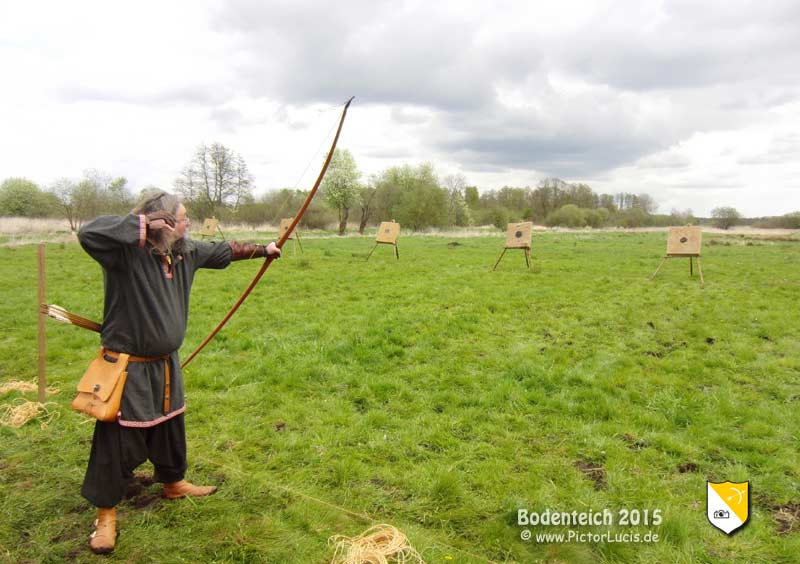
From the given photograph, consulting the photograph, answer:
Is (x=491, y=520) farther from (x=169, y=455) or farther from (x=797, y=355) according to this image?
(x=797, y=355)

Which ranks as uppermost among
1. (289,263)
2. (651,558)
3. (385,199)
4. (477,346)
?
(385,199)

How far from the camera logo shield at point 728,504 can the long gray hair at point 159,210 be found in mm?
3700

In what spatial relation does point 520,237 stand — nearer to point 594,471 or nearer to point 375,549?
point 594,471

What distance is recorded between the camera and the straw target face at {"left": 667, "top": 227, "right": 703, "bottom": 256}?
11.2 metres

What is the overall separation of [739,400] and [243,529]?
15.9ft

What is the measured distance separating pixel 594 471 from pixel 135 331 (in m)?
3.29

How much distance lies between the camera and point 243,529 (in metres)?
2.77

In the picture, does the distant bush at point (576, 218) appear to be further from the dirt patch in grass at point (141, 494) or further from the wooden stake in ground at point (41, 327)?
the dirt patch in grass at point (141, 494)

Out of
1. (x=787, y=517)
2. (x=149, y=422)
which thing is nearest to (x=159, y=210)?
(x=149, y=422)

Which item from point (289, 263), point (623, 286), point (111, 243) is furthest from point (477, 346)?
point (289, 263)

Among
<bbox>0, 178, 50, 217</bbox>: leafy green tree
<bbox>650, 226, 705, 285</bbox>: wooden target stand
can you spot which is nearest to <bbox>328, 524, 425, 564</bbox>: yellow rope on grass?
<bbox>650, 226, 705, 285</bbox>: wooden target stand

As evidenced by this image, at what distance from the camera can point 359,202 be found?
3653cm

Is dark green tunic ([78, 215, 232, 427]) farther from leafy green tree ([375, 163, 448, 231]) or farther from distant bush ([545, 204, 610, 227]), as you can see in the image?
distant bush ([545, 204, 610, 227])

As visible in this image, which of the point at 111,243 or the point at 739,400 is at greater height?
the point at 111,243
